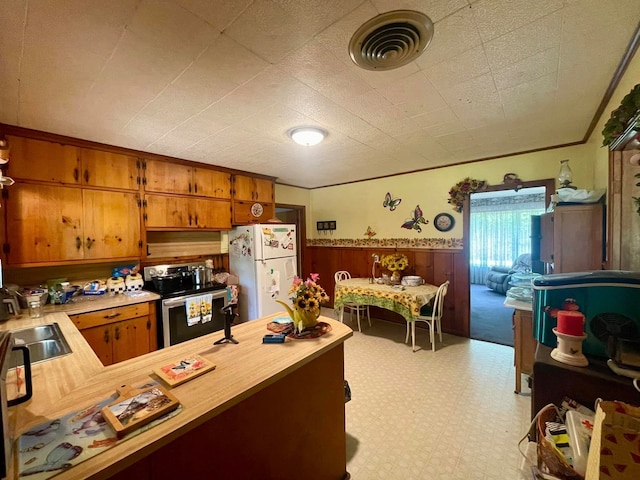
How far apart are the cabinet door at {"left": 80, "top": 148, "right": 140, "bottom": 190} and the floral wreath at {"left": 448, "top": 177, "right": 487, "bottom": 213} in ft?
12.9

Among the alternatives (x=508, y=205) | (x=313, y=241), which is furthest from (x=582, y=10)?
(x=508, y=205)

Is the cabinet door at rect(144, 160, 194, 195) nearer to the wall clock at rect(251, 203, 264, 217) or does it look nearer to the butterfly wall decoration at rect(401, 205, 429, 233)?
the wall clock at rect(251, 203, 264, 217)

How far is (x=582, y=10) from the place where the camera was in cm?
114

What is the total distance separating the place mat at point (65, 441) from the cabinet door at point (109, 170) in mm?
2560

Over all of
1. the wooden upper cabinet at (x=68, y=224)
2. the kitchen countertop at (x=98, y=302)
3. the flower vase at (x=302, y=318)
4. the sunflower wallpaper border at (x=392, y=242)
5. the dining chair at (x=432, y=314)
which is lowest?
the dining chair at (x=432, y=314)

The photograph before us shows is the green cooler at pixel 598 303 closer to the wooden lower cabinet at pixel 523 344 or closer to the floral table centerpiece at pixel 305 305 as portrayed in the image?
the floral table centerpiece at pixel 305 305

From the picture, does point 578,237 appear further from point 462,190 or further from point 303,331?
point 303,331

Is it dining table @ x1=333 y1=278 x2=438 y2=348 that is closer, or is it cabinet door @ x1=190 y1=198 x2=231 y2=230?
dining table @ x1=333 y1=278 x2=438 y2=348

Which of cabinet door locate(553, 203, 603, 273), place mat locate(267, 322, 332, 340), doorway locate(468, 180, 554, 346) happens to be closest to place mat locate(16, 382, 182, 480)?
place mat locate(267, 322, 332, 340)

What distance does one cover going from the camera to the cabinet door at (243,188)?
12.5 ft

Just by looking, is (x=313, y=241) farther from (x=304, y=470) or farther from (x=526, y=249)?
(x=526, y=249)

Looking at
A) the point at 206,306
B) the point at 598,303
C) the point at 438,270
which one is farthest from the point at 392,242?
the point at 598,303

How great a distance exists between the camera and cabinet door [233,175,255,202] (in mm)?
3811

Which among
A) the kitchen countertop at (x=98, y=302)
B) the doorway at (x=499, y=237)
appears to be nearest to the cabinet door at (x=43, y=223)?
the kitchen countertop at (x=98, y=302)
